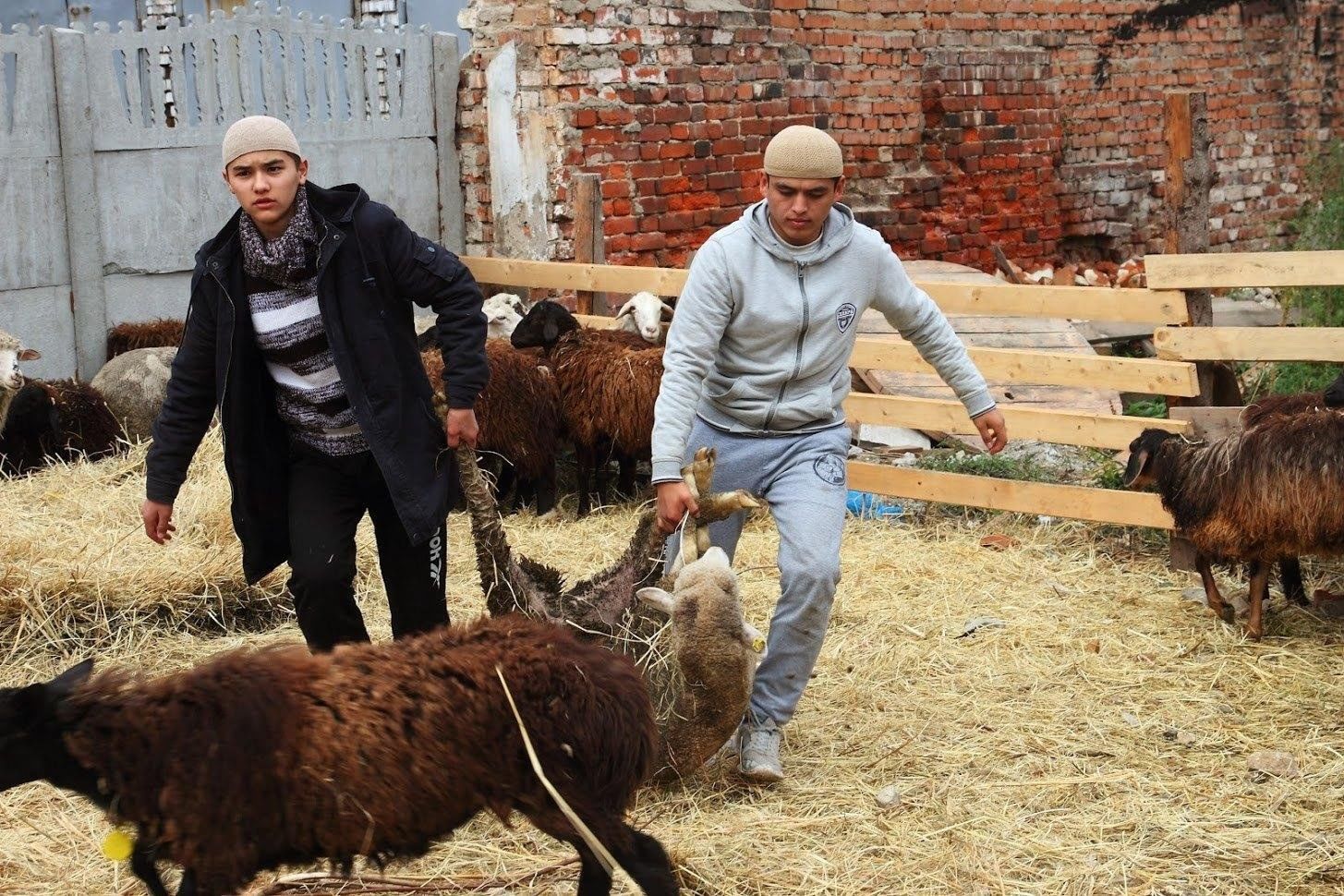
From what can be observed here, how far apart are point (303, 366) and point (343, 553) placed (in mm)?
565

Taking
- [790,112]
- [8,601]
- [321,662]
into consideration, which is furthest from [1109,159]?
[321,662]

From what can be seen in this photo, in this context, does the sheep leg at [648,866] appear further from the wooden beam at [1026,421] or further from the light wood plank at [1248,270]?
the light wood plank at [1248,270]

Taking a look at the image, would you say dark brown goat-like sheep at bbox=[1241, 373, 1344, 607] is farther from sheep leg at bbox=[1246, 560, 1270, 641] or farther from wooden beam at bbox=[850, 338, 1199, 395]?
wooden beam at bbox=[850, 338, 1199, 395]

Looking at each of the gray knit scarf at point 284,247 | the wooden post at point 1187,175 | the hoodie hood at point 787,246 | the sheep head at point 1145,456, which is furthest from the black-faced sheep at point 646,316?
the gray knit scarf at point 284,247

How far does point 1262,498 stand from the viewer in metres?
5.96

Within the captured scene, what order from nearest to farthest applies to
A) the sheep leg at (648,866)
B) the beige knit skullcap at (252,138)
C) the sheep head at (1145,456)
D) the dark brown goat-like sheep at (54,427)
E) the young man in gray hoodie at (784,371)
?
the sheep leg at (648,866)
the beige knit skullcap at (252,138)
the young man in gray hoodie at (784,371)
the sheep head at (1145,456)
the dark brown goat-like sheep at (54,427)

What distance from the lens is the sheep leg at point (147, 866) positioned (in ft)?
9.91

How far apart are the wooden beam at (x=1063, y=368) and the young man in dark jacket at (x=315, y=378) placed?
12.2 ft

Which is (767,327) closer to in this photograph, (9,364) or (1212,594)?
(1212,594)

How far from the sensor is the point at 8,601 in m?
6.00

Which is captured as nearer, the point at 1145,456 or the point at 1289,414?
the point at 1289,414

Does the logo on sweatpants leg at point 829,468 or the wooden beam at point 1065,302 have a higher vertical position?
the wooden beam at point 1065,302

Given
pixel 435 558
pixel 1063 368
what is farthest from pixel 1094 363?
pixel 435 558

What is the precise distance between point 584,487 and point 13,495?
3191mm
